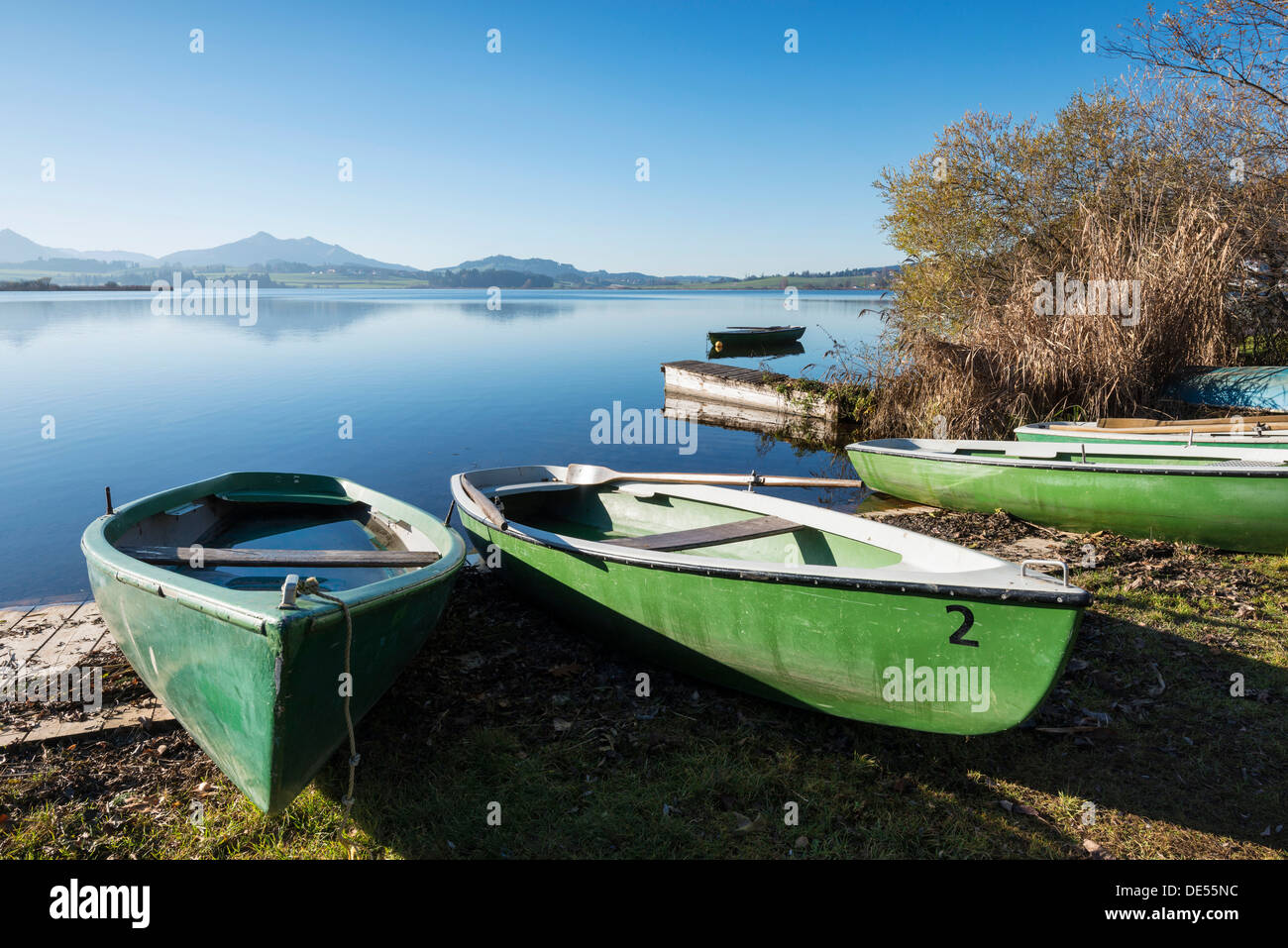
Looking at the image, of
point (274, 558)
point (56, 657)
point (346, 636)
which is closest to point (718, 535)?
point (346, 636)

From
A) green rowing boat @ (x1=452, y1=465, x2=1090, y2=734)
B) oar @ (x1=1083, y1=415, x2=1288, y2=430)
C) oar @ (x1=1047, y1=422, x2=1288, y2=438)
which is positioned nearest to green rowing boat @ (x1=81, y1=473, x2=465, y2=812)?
green rowing boat @ (x1=452, y1=465, x2=1090, y2=734)

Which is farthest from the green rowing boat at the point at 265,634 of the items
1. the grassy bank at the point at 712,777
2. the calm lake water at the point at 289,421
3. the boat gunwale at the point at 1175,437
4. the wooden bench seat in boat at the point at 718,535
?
the boat gunwale at the point at 1175,437

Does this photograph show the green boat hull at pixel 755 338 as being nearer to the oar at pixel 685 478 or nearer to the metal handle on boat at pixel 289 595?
the oar at pixel 685 478

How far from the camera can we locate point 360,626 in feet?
13.6

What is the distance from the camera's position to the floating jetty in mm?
21750

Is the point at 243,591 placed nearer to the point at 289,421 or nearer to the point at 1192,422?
the point at 1192,422

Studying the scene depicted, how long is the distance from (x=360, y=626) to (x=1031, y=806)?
393 centimetres

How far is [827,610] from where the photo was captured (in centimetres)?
461

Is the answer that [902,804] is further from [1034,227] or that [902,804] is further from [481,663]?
[1034,227]

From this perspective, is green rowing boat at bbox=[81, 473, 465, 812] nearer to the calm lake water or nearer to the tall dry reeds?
the calm lake water

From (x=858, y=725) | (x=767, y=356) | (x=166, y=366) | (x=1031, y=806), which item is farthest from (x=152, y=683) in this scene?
(x=767, y=356)

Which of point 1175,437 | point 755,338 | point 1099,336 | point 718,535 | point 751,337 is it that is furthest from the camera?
point 755,338

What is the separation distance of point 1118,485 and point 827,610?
19.4 feet

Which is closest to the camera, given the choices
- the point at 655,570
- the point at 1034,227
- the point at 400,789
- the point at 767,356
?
the point at 400,789
